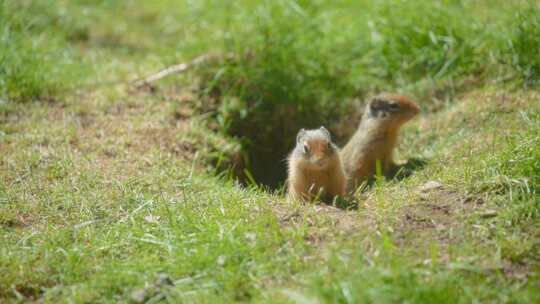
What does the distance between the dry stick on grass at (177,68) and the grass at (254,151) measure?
0.11 meters

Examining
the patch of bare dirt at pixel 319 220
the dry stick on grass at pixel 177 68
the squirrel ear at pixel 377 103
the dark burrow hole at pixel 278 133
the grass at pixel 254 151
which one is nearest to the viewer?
the grass at pixel 254 151

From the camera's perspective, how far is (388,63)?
23.0 feet

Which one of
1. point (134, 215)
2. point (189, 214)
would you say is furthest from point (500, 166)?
point (134, 215)

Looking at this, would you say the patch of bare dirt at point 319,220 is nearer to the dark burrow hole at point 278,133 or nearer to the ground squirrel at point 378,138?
the ground squirrel at point 378,138

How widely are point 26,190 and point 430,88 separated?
417cm

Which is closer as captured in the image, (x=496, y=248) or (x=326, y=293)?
(x=326, y=293)

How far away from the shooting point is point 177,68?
714 centimetres

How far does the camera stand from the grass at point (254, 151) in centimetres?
338

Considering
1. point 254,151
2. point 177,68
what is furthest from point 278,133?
point 177,68

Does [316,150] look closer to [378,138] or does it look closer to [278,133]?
[378,138]

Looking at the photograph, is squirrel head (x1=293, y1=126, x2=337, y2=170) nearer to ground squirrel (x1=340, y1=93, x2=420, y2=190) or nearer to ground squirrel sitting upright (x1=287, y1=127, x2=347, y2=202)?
ground squirrel sitting upright (x1=287, y1=127, x2=347, y2=202)

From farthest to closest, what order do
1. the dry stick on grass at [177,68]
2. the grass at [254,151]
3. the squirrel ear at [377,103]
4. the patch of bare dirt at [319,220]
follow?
the dry stick on grass at [177,68] < the squirrel ear at [377,103] < the patch of bare dirt at [319,220] < the grass at [254,151]

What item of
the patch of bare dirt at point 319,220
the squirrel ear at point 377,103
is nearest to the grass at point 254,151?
the patch of bare dirt at point 319,220

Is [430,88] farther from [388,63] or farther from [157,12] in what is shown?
[157,12]
